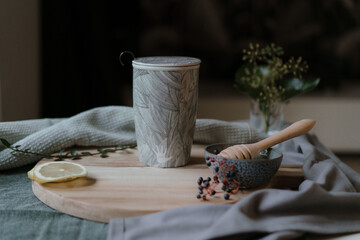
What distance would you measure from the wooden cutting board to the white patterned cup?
0.04m

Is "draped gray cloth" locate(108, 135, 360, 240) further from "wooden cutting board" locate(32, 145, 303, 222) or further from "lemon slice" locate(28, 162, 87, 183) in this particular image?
"lemon slice" locate(28, 162, 87, 183)

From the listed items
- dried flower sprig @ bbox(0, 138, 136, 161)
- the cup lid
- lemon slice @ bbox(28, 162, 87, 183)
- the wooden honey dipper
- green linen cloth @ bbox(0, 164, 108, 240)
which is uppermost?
the cup lid

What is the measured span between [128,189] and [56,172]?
0.14 m

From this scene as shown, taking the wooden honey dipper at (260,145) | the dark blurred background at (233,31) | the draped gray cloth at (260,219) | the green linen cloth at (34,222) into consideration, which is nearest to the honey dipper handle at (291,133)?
the wooden honey dipper at (260,145)

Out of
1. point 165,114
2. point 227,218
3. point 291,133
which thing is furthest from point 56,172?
point 291,133

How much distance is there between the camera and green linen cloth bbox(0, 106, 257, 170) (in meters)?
0.93

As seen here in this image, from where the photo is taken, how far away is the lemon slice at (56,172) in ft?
2.51

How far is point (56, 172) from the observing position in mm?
790

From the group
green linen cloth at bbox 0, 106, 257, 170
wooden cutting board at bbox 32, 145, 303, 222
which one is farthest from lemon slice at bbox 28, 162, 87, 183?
green linen cloth at bbox 0, 106, 257, 170

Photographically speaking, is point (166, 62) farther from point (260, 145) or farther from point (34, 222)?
point (34, 222)

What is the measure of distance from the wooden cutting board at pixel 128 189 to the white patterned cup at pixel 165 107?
35 millimetres

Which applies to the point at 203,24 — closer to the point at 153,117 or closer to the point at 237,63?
the point at 237,63

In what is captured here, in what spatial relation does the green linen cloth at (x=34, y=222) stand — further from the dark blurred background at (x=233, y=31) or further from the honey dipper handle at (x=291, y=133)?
the dark blurred background at (x=233, y=31)

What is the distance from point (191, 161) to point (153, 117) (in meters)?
0.15
